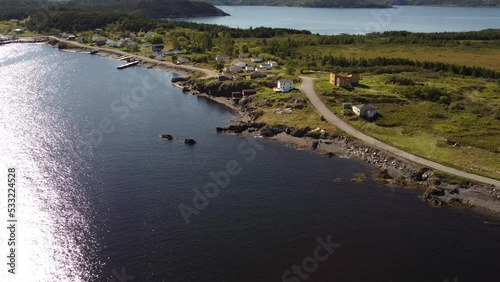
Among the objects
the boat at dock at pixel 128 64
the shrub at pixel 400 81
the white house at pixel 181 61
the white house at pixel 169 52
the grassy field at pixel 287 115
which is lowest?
the grassy field at pixel 287 115

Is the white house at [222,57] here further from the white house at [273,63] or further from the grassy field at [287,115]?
the grassy field at [287,115]

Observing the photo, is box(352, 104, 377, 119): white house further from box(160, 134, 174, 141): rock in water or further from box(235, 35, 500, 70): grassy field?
box(235, 35, 500, 70): grassy field

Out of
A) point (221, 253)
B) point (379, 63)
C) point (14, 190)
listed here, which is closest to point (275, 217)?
point (221, 253)

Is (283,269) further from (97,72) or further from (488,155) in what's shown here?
(97,72)

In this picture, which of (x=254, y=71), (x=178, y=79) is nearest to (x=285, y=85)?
(x=254, y=71)

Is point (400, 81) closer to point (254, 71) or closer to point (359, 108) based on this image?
point (359, 108)

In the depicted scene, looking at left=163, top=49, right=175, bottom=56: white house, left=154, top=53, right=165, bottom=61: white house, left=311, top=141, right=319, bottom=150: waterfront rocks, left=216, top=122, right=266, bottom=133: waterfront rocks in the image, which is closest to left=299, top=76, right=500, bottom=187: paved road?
left=311, top=141, right=319, bottom=150: waterfront rocks

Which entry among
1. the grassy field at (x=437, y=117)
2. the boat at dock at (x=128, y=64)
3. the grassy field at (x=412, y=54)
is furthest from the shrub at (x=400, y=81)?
the boat at dock at (x=128, y=64)
